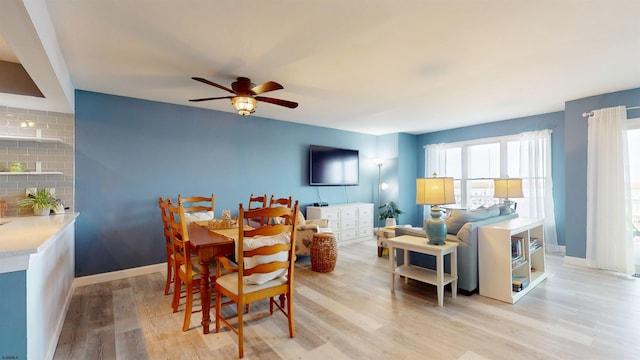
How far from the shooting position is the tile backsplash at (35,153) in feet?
10.1

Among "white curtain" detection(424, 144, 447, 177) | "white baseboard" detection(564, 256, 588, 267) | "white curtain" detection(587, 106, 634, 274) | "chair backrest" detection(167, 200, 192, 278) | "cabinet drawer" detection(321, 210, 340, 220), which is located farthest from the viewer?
"white curtain" detection(424, 144, 447, 177)

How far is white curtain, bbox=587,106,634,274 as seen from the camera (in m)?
3.68

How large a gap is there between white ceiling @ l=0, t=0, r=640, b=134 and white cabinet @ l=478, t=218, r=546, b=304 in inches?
68.5

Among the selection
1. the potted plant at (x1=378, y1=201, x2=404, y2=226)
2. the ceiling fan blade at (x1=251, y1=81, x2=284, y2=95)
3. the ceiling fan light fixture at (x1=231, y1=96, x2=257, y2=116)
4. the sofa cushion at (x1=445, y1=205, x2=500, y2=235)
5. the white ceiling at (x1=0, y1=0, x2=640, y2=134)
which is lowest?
the potted plant at (x1=378, y1=201, x2=404, y2=226)

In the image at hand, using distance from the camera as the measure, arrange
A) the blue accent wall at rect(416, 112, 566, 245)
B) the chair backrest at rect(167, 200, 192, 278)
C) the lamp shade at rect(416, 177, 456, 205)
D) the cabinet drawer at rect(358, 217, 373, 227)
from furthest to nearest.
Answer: the cabinet drawer at rect(358, 217, 373, 227), the blue accent wall at rect(416, 112, 566, 245), the lamp shade at rect(416, 177, 456, 205), the chair backrest at rect(167, 200, 192, 278)

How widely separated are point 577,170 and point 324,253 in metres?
3.96

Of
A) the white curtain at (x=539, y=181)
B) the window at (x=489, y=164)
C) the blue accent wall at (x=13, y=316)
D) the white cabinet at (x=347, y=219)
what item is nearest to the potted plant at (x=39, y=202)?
the blue accent wall at (x=13, y=316)

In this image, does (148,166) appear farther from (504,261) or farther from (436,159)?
(436,159)

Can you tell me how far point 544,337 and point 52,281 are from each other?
3.91 metres

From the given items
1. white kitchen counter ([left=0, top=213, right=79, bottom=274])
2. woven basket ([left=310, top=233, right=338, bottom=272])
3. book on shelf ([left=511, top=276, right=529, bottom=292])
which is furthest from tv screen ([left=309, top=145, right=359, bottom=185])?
white kitchen counter ([left=0, top=213, right=79, bottom=274])

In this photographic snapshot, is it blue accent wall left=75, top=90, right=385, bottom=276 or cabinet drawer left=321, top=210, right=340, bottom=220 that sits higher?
blue accent wall left=75, top=90, right=385, bottom=276

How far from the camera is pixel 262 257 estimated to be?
2.08 meters

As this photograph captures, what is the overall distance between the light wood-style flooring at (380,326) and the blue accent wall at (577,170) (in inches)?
31.0

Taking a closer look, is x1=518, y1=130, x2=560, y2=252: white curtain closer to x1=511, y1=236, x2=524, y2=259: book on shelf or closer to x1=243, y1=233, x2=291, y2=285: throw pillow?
x1=511, y1=236, x2=524, y2=259: book on shelf
